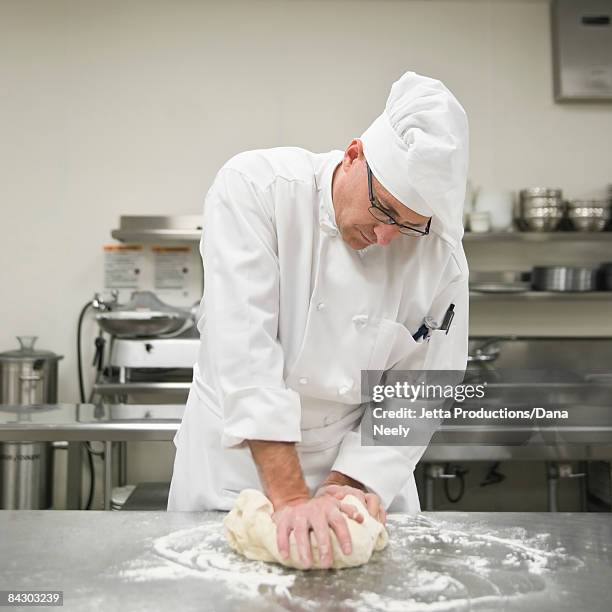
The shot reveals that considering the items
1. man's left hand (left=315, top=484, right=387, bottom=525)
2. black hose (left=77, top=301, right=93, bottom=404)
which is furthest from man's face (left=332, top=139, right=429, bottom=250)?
black hose (left=77, top=301, right=93, bottom=404)

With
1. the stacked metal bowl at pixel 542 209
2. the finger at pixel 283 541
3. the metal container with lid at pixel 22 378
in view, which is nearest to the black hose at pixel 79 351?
the metal container with lid at pixel 22 378

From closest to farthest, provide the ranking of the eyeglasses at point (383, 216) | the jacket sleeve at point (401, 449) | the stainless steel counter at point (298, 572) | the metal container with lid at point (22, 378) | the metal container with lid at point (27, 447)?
the stainless steel counter at point (298, 572) → the eyeglasses at point (383, 216) → the jacket sleeve at point (401, 449) → the metal container with lid at point (27, 447) → the metal container with lid at point (22, 378)

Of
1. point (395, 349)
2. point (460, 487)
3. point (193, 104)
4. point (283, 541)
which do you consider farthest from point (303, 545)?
point (193, 104)

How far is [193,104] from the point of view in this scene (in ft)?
12.0

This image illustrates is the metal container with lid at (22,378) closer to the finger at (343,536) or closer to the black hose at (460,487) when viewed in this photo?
the black hose at (460,487)

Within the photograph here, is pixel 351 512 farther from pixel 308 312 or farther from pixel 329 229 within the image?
pixel 329 229

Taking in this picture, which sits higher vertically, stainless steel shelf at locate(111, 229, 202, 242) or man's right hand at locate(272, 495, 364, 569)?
stainless steel shelf at locate(111, 229, 202, 242)

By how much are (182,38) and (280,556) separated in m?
3.35

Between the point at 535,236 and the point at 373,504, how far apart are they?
8.49 ft

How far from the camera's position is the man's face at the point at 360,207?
43.9 inches

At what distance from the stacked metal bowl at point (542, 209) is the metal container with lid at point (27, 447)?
255 centimetres

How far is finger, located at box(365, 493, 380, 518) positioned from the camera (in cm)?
110

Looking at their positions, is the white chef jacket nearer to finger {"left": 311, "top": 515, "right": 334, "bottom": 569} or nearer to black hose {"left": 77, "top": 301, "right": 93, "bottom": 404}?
finger {"left": 311, "top": 515, "right": 334, "bottom": 569}

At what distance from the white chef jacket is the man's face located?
4 centimetres
